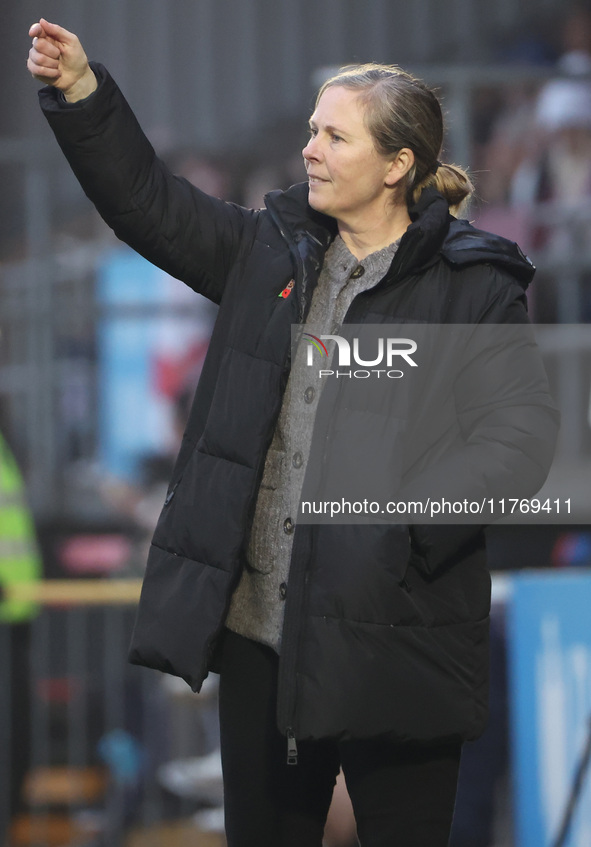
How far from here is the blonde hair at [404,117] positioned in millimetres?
1729

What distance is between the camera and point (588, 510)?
3865 mm

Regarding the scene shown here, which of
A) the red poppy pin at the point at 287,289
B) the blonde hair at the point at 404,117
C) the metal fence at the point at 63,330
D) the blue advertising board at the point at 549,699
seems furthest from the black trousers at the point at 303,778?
the metal fence at the point at 63,330

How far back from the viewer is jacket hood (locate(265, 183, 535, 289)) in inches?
66.4

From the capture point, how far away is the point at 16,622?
3803mm

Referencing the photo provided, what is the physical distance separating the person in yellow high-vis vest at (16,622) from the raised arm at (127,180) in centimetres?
227

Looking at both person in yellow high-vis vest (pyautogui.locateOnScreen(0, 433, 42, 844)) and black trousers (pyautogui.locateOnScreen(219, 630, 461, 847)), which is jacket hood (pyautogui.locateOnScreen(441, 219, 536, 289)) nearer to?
black trousers (pyautogui.locateOnScreen(219, 630, 461, 847))

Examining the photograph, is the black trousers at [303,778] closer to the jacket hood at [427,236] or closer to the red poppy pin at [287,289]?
the red poppy pin at [287,289]

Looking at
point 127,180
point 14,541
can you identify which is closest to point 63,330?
point 14,541

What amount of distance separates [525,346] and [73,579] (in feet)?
8.39

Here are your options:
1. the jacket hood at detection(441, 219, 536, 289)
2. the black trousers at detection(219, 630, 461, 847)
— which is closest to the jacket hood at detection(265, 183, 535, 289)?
the jacket hood at detection(441, 219, 536, 289)

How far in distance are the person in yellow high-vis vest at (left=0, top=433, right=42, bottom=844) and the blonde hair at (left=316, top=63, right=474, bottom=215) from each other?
8.04 ft

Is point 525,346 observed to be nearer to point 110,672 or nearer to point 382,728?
point 382,728

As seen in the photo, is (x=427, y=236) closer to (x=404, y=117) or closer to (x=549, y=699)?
(x=404, y=117)

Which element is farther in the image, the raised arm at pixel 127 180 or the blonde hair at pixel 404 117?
the blonde hair at pixel 404 117
